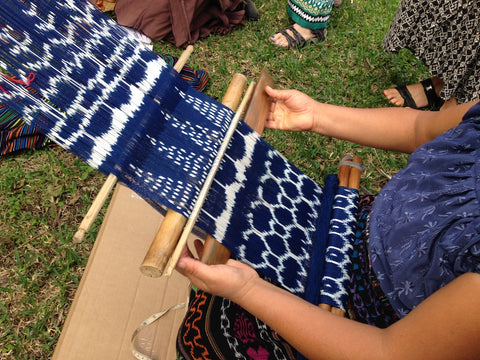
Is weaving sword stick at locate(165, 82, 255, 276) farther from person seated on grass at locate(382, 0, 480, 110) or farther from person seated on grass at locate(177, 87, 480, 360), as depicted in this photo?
person seated on grass at locate(382, 0, 480, 110)

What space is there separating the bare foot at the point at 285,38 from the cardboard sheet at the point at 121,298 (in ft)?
5.65

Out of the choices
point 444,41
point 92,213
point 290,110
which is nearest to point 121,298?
point 92,213

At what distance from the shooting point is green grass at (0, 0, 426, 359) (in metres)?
1.91

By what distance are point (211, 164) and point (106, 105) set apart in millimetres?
333

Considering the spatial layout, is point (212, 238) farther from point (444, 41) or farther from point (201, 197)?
point (444, 41)

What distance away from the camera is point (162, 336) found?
5.80 ft

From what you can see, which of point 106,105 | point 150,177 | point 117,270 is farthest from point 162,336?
A: point 106,105

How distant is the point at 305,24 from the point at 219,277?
8.42ft

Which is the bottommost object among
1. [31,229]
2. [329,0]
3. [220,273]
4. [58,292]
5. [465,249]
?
[58,292]

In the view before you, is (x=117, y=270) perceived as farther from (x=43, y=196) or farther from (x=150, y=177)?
(x=150, y=177)

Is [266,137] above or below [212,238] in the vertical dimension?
above

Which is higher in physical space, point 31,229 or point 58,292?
point 31,229

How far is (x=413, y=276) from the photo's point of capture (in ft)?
3.61

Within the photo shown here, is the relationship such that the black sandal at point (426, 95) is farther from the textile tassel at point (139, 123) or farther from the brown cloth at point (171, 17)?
the textile tassel at point (139, 123)
